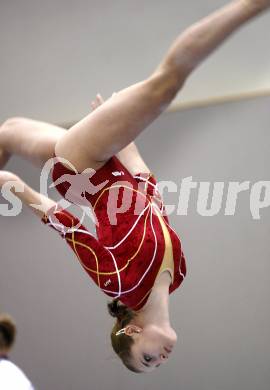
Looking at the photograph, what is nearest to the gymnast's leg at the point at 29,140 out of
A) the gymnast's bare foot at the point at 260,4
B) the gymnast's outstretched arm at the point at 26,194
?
the gymnast's outstretched arm at the point at 26,194

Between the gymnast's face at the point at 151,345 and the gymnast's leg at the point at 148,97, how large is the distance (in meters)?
0.51

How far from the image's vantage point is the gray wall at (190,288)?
315cm

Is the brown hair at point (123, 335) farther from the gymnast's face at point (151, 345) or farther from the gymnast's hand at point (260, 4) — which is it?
the gymnast's hand at point (260, 4)

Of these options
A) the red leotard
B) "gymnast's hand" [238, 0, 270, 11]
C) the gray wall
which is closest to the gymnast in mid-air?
the red leotard

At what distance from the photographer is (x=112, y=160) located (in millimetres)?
1932

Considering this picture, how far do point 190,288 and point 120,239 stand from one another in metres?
1.52

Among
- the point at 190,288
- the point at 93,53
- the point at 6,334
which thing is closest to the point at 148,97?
the point at 6,334

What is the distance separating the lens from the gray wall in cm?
315

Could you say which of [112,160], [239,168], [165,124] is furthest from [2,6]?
[112,160]

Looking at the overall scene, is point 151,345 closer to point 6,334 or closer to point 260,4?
point 6,334

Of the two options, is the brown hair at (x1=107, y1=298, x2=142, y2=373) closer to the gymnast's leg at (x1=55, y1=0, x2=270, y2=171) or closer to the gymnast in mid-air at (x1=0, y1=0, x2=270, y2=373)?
the gymnast in mid-air at (x1=0, y1=0, x2=270, y2=373)

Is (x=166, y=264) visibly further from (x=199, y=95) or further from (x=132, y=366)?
(x=199, y=95)

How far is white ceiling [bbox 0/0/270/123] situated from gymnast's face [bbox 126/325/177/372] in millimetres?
1714

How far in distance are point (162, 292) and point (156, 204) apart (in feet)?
0.97
